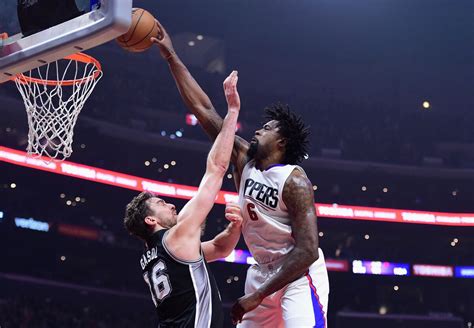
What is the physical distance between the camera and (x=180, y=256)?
11.9 ft

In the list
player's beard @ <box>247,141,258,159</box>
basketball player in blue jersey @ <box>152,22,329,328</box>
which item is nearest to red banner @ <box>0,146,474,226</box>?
basketball player in blue jersey @ <box>152,22,329,328</box>

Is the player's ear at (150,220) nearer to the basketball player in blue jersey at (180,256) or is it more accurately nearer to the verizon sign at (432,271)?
the basketball player in blue jersey at (180,256)

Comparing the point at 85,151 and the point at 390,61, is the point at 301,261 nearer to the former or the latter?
the point at 85,151

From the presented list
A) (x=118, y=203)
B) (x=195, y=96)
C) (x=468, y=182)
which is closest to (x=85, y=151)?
(x=118, y=203)

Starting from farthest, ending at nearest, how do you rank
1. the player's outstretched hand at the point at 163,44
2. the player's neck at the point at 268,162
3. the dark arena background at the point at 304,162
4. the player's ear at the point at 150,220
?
the dark arena background at the point at 304,162 → the player's outstretched hand at the point at 163,44 → the player's neck at the point at 268,162 → the player's ear at the point at 150,220

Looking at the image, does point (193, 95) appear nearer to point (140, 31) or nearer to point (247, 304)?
point (140, 31)

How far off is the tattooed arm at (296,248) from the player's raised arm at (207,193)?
1.42ft

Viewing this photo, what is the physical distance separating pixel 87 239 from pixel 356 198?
28.4 ft

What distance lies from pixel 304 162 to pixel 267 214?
17.0m

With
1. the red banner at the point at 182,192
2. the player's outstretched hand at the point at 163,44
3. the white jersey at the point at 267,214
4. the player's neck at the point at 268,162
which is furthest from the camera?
the red banner at the point at 182,192

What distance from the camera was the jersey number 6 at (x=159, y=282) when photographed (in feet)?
12.0

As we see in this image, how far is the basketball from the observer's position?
431 cm

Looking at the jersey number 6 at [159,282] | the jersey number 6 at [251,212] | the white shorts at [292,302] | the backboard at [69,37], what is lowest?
the white shorts at [292,302]

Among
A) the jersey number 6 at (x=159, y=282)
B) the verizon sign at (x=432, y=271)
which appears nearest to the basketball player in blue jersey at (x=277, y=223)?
the jersey number 6 at (x=159, y=282)
